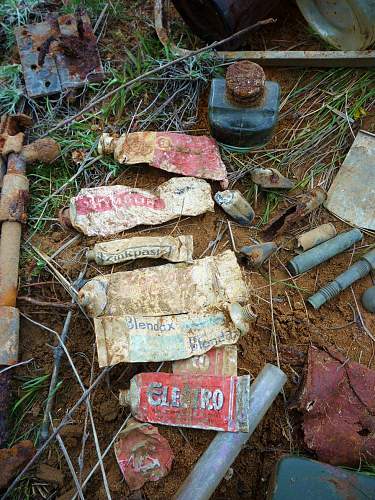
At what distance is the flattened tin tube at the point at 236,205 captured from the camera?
80.7 inches

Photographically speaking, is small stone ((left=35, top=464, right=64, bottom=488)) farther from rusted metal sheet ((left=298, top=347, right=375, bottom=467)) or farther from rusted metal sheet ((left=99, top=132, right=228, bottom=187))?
rusted metal sheet ((left=99, top=132, right=228, bottom=187))

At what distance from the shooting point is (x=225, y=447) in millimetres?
1607

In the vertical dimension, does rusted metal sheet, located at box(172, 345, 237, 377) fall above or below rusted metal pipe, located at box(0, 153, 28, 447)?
below

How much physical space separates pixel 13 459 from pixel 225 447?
2.24ft

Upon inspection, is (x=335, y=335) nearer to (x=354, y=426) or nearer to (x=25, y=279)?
(x=354, y=426)

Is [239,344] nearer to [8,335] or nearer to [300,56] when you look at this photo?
[8,335]

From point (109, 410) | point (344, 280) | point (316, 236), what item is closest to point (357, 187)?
point (316, 236)

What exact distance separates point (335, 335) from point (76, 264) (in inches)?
40.7

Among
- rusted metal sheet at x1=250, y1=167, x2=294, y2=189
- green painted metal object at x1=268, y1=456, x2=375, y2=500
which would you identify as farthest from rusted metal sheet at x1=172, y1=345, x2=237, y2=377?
rusted metal sheet at x1=250, y1=167, x2=294, y2=189

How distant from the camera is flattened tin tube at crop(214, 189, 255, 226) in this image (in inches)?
80.7

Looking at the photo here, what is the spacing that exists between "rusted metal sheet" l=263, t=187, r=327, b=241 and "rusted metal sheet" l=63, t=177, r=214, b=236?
0.27m

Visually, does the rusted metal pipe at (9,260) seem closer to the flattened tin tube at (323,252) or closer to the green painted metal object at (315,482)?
the green painted metal object at (315,482)

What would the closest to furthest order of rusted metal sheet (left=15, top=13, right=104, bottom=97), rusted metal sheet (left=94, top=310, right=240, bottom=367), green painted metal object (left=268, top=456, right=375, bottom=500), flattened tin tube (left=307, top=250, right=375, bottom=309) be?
green painted metal object (left=268, top=456, right=375, bottom=500) < rusted metal sheet (left=94, top=310, right=240, bottom=367) < flattened tin tube (left=307, top=250, right=375, bottom=309) < rusted metal sheet (left=15, top=13, right=104, bottom=97)

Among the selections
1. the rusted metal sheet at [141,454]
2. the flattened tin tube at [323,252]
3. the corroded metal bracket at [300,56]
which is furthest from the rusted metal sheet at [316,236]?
the rusted metal sheet at [141,454]
